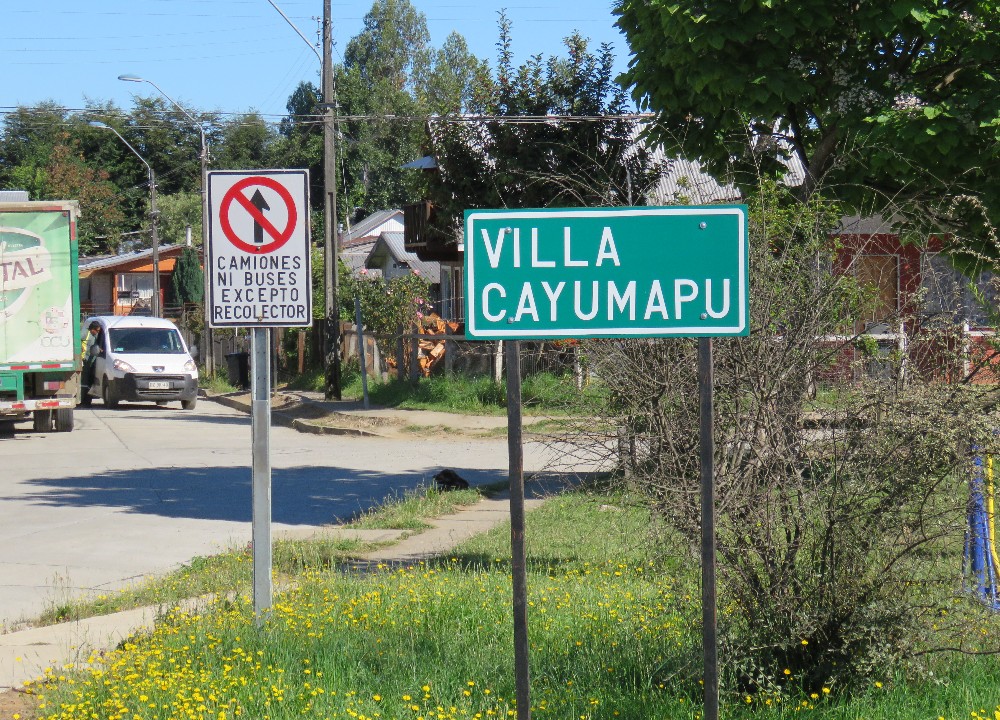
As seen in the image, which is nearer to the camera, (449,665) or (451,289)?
(449,665)

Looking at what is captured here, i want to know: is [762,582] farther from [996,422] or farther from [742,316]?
[742,316]

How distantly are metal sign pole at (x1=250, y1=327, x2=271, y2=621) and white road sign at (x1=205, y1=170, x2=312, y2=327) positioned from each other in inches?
6.9

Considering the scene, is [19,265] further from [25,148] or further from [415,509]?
[25,148]

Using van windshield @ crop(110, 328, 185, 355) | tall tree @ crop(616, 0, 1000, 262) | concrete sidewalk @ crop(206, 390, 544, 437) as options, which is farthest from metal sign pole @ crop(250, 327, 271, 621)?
van windshield @ crop(110, 328, 185, 355)

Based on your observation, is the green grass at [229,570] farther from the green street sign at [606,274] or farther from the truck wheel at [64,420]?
the truck wheel at [64,420]

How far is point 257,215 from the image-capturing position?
643 centimetres

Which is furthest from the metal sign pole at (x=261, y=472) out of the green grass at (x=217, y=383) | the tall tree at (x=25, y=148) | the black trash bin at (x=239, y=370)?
the tall tree at (x=25, y=148)

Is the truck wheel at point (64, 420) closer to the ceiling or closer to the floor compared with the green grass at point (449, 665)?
closer to the ceiling

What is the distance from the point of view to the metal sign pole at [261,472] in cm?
622

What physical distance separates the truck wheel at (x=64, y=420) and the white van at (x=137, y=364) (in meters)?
5.90

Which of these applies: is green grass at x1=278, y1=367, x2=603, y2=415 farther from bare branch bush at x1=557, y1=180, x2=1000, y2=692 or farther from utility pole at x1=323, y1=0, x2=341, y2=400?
bare branch bush at x1=557, y1=180, x2=1000, y2=692

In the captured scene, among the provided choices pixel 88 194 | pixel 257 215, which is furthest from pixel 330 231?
pixel 88 194

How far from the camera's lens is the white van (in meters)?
26.9

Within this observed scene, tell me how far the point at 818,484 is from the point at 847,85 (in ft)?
16.9
